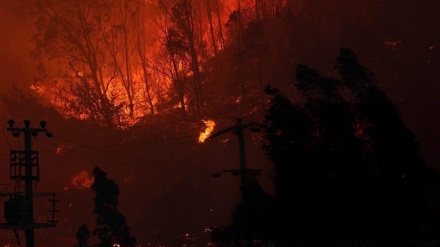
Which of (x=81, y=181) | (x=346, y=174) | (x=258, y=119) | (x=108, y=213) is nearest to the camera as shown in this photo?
(x=346, y=174)

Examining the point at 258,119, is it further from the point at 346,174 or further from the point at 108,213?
the point at 346,174

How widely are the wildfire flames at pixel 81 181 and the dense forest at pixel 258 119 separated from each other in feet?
0.87

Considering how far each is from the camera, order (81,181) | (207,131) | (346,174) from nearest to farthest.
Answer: (346,174) < (207,131) < (81,181)

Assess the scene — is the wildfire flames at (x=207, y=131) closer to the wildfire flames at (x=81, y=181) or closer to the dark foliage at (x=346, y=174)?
the wildfire flames at (x=81, y=181)

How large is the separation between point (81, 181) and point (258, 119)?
3121 cm

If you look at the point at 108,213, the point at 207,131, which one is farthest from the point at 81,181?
the point at 108,213

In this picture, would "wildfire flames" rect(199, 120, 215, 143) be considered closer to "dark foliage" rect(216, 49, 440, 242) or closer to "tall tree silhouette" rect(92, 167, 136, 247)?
"tall tree silhouette" rect(92, 167, 136, 247)

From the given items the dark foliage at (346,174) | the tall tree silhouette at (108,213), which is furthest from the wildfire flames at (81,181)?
the dark foliage at (346,174)

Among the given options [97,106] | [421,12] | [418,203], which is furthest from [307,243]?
[97,106]

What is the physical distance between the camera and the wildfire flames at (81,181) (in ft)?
315

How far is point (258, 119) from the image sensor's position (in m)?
Answer: 75.8

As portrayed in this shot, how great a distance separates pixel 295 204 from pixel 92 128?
71.7 metres

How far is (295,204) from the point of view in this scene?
42.6 metres

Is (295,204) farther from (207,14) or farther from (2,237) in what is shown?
(207,14)
